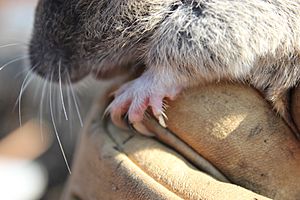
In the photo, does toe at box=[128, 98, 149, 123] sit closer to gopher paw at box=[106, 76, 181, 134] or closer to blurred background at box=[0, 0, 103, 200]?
gopher paw at box=[106, 76, 181, 134]

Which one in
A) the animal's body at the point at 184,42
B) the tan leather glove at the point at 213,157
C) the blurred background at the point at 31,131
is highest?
the animal's body at the point at 184,42

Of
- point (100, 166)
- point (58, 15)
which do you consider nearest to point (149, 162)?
point (100, 166)

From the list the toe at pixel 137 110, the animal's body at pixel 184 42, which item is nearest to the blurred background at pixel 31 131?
the animal's body at pixel 184 42

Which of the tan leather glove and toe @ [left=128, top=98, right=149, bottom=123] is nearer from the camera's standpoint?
the tan leather glove

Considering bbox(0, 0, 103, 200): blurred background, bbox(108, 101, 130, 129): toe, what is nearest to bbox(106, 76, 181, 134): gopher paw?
bbox(108, 101, 130, 129): toe

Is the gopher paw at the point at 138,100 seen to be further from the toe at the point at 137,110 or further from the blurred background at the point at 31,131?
the blurred background at the point at 31,131

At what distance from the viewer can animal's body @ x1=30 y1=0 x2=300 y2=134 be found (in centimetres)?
149

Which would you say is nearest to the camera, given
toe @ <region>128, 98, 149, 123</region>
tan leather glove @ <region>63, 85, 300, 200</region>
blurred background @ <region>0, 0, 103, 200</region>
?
tan leather glove @ <region>63, 85, 300, 200</region>

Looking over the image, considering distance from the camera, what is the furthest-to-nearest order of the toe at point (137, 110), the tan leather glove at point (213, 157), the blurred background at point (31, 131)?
the blurred background at point (31, 131) < the toe at point (137, 110) < the tan leather glove at point (213, 157)

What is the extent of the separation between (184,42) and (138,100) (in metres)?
0.21

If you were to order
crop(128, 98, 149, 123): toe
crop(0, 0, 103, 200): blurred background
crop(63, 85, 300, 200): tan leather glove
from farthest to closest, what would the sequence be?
1. crop(0, 0, 103, 200): blurred background
2. crop(128, 98, 149, 123): toe
3. crop(63, 85, 300, 200): tan leather glove

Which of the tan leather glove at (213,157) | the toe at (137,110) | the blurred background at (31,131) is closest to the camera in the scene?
the tan leather glove at (213,157)

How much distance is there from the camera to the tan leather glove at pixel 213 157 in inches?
58.0

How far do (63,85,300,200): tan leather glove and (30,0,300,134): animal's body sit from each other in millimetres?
52
